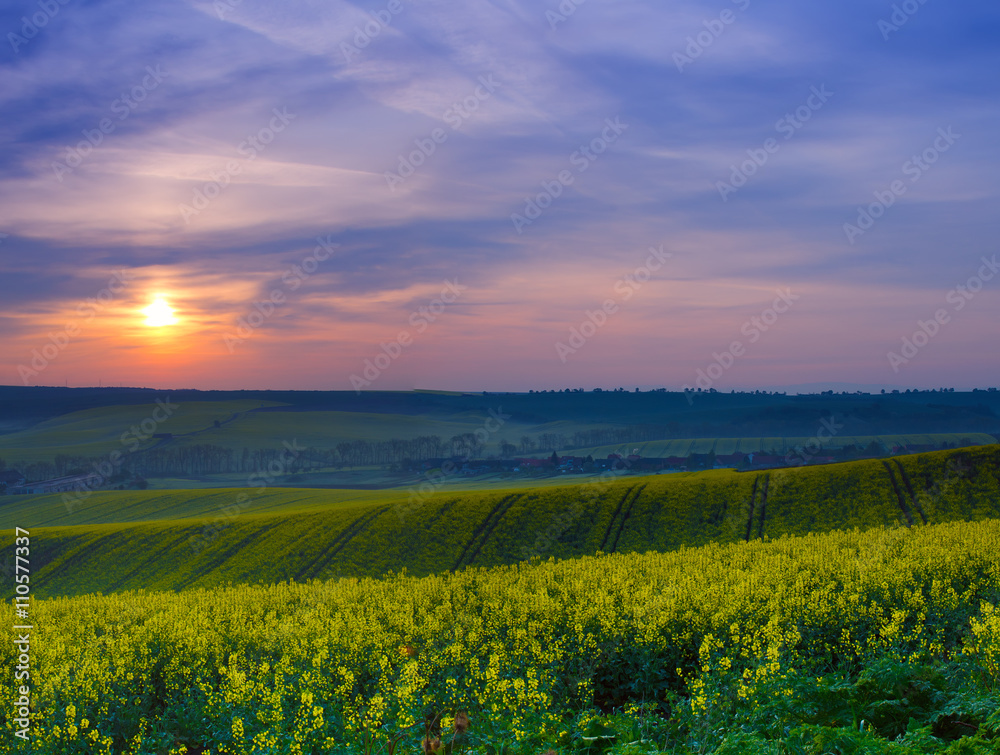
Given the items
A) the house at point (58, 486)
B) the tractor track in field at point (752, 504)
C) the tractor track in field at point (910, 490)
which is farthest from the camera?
the house at point (58, 486)

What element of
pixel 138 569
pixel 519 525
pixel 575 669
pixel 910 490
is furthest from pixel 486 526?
pixel 575 669

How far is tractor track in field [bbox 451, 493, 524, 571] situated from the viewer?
210 ft

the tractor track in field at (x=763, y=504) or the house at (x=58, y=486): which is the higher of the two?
the house at (x=58, y=486)

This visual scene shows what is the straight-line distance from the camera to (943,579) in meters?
21.9

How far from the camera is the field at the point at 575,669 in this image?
12305 millimetres

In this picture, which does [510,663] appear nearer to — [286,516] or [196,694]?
[196,694]

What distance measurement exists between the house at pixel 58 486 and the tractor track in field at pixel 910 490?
525 feet

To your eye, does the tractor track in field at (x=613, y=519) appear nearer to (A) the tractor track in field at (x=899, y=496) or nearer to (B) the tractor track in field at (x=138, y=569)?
(A) the tractor track in field at (x=899, y=496)

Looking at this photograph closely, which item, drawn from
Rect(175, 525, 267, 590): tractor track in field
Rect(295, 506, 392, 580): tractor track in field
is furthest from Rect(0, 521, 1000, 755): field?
Rect(175, 525, 267, 590): tractor track in field

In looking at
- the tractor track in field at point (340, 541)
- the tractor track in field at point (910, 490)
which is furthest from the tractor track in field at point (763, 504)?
the tractor track in field at point (340, 541)

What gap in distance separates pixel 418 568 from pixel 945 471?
52977 mm

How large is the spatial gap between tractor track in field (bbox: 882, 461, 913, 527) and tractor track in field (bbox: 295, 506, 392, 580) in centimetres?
5106

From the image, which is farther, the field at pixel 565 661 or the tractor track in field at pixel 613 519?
the tractor track in field at pixel 613 519

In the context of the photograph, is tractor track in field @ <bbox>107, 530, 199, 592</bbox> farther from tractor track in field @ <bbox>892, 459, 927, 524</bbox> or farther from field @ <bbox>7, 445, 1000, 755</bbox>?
tractor track in field @ <bbox>892, 459, 927, 524</bbox>
